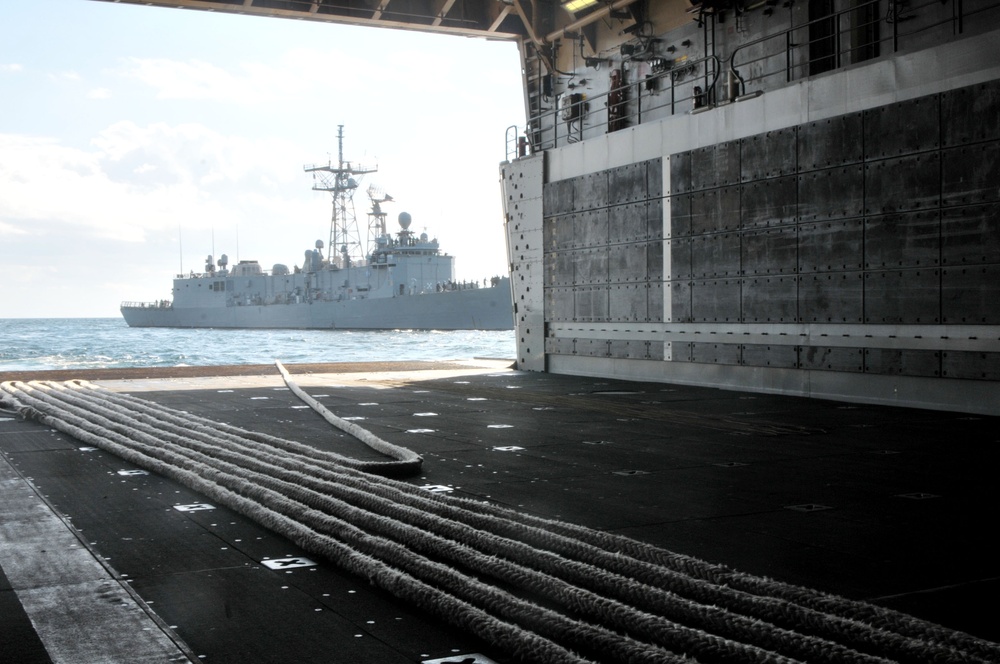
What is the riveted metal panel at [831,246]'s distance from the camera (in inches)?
526

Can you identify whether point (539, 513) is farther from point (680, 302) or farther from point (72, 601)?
point (680, 302)

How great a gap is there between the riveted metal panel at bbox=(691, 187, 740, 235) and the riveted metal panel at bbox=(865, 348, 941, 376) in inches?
Answer: 135

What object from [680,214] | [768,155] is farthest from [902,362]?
[680,214]

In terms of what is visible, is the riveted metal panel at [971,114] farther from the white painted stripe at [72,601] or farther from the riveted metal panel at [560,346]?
the white painted stripe at [72,601]

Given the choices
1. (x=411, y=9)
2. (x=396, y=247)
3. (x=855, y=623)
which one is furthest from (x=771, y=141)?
(x=396, y=247)

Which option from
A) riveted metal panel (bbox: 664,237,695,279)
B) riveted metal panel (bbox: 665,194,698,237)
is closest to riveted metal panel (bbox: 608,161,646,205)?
riveted metal panel (bbox: 665,194,698,237)

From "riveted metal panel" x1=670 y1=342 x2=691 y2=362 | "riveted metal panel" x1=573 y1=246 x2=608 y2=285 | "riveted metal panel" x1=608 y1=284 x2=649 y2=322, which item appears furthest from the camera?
"riveted metal panel" x1=573 y1=246 x2=608 y2=285

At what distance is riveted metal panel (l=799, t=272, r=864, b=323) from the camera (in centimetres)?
1338

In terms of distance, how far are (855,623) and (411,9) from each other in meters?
20.9

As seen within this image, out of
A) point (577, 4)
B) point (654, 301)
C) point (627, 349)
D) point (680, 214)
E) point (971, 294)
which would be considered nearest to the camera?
point (971, 294)

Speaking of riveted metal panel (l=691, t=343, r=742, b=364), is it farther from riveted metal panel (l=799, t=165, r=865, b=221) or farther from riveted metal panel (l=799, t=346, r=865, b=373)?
riveted metal panel (l=799, t=165, r=865, b=221)

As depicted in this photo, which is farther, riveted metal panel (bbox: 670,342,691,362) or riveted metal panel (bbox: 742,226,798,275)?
riveted metal panel (bbox: 670,342,691,362)

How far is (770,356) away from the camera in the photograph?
1491 cm

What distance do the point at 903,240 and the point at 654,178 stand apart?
5.69 meters
